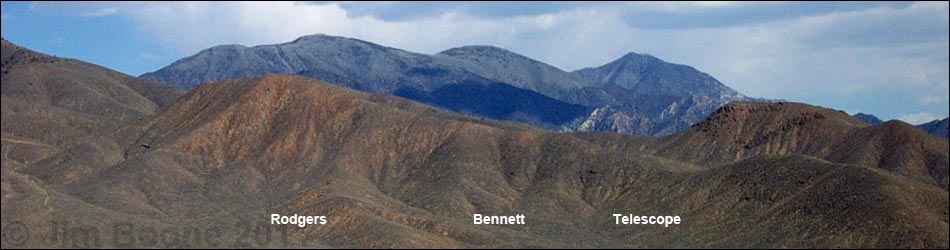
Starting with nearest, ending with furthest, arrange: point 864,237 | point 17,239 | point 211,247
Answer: point 17,239, point 211,247, point 864,237

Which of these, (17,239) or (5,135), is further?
(5,135)

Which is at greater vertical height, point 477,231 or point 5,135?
point 5,135

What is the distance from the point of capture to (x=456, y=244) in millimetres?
190500

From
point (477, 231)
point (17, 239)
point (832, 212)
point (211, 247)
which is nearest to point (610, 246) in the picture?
point (477, 231)

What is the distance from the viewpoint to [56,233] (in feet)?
546

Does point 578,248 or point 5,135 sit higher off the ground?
point 5,135

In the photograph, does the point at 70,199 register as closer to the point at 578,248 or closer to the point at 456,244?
the point at 456,244

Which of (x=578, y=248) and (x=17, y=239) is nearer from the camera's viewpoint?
(x=17, y=239)

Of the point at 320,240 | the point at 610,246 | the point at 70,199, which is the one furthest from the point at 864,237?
the point at 70,199

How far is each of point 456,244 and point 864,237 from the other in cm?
6447

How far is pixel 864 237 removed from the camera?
187m

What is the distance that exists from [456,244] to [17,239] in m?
66.2

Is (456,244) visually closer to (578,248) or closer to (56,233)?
(578,248)

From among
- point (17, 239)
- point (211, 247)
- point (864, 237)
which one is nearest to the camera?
point (17, 239)
